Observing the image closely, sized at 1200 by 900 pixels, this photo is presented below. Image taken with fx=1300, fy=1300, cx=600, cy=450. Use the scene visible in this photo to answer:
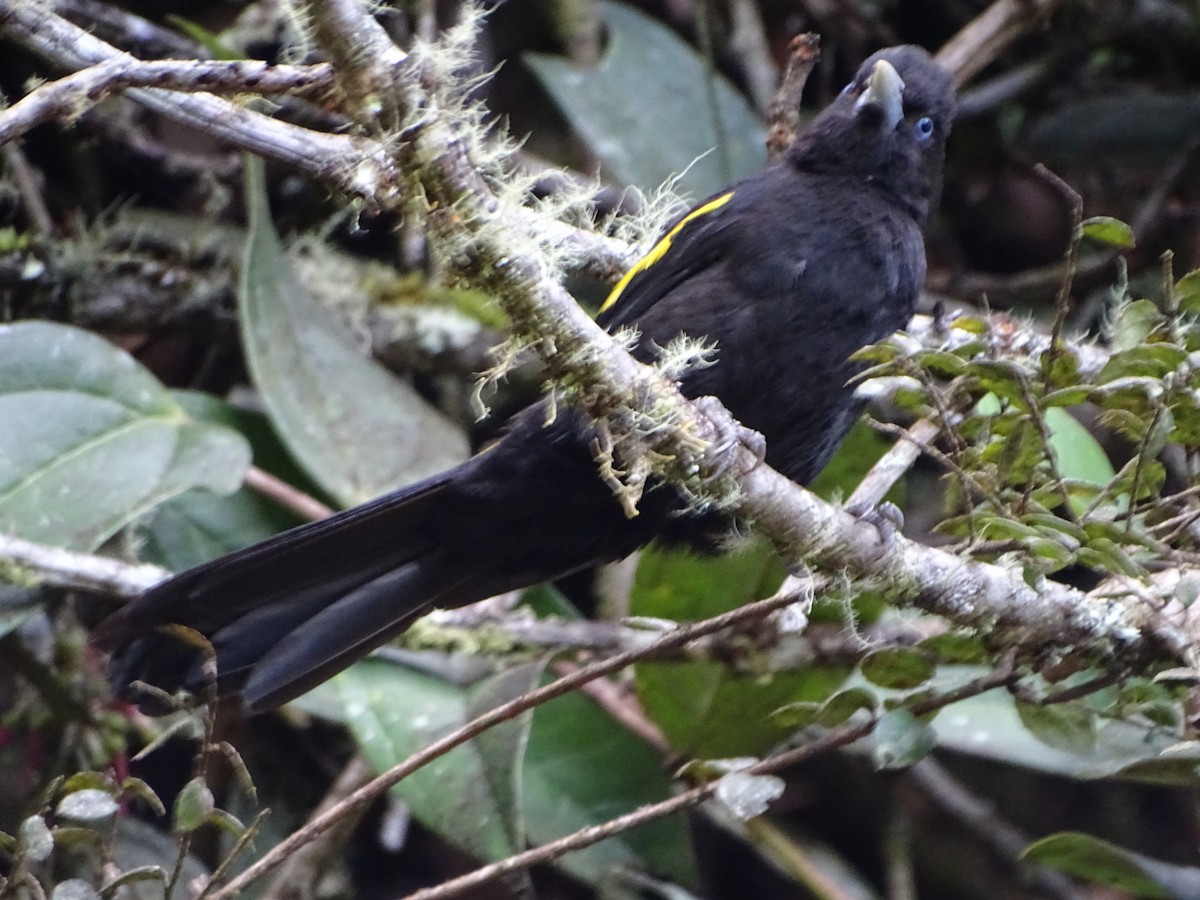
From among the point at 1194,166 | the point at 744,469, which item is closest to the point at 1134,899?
the point at 1194,166

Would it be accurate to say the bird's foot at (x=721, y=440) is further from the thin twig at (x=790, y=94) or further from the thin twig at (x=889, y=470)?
the thin twig at (x=790, y=94)

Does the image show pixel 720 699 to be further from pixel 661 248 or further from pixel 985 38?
pixel 985 38

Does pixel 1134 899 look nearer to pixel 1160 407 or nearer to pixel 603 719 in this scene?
pixel 603 719

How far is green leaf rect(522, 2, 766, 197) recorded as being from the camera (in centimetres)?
309

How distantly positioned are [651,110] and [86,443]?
1604 mm

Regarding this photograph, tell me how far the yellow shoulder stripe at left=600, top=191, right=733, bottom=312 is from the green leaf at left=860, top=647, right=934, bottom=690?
783 mm

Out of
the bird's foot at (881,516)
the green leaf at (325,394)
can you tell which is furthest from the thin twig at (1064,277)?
the green leaf at (325,394)

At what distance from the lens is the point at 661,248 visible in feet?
7.07

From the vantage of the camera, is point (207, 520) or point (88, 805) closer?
point (88, 805)

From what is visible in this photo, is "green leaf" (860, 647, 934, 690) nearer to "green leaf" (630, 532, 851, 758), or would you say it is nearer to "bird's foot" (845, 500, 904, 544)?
"bird's foot" (845, 500, 904, 544)

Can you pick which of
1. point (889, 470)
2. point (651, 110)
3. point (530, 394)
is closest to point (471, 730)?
point (889, 470)

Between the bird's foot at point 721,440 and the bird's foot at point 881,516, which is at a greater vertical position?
the bird's foot at point 721,440

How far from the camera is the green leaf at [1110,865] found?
5.56 ft

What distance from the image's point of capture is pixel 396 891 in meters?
2.77
